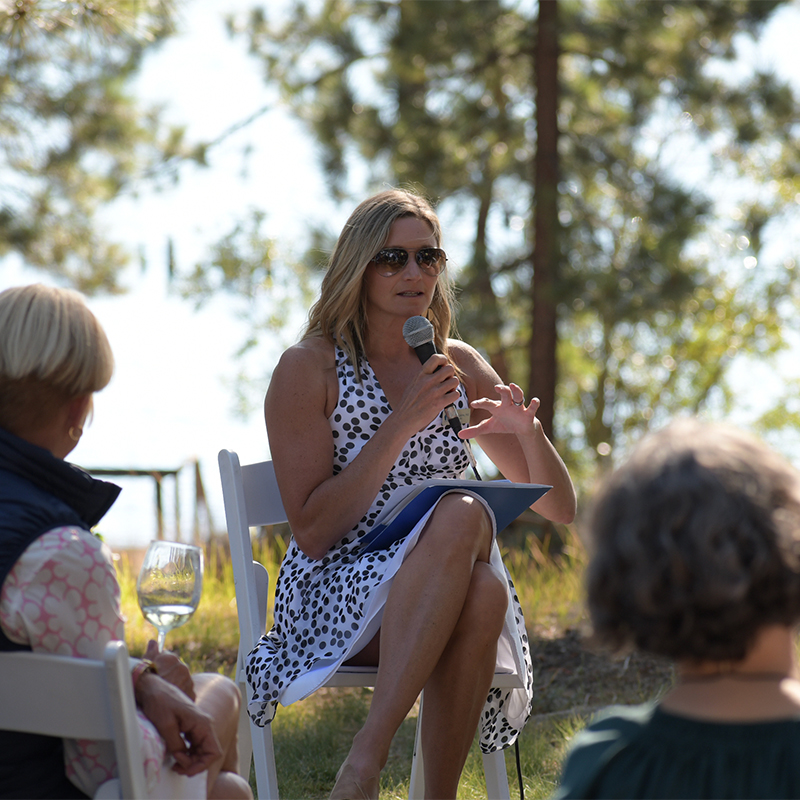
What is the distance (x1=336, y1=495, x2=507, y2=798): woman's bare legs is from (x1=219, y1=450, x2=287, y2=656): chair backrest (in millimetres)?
531

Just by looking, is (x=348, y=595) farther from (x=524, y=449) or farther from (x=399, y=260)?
(x=399, y=260)

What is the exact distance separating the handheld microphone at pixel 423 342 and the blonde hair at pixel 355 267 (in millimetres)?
201

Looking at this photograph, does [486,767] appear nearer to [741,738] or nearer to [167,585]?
[167,585]

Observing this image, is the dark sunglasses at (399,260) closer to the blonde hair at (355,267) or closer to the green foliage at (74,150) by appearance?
the blonde hair at (355,267)

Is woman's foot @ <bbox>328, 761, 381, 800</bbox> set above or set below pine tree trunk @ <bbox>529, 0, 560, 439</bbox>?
below

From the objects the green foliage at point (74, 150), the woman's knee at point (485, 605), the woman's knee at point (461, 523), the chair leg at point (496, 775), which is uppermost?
the green foliage at point (74, 150)

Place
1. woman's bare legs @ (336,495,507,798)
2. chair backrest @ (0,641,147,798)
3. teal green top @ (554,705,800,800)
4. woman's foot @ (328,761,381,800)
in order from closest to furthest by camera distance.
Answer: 1. teal green top @ (554,705,800,800)
2. chair backrest @ (0,641,147,798)
3. woman's foot @ (328,761,381,800)
4. woman's bare legs @ (336,495,507,798)

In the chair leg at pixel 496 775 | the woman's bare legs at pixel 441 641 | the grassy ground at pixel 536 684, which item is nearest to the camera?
the woman's bare legs at pixel 441 641

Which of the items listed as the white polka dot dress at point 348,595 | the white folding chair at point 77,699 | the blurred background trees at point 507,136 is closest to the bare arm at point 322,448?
the white polka dot dress at point 348,595

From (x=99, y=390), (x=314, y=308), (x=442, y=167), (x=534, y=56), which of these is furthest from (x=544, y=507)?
(x=442, y=167)

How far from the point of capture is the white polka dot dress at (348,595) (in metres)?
2.31

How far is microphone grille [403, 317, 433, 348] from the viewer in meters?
2.70

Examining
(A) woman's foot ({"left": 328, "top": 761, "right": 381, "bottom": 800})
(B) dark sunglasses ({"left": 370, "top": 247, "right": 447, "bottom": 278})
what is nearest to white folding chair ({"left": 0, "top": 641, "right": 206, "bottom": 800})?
(A) woman's foot ({"left": 328, "top": 761, "right": 381, "bottom": 800})

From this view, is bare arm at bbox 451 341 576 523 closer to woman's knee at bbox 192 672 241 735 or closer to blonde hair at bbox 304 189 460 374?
blonde hair at bbox 304 189 460 374
